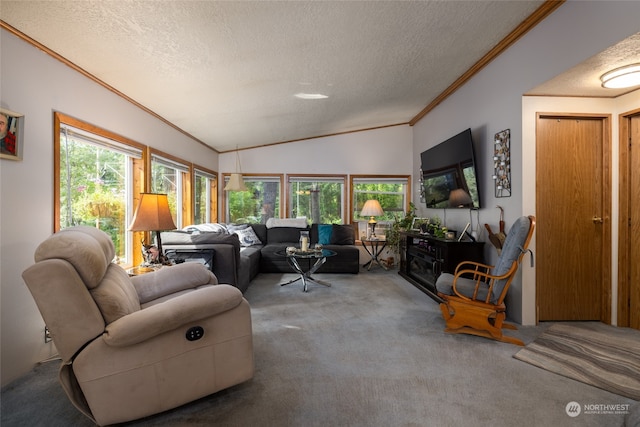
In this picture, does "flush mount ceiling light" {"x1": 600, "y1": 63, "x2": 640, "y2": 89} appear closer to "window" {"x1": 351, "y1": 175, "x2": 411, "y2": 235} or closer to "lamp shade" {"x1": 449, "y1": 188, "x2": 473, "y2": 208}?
"lamp shade" {"x1": 449, "y1": 188, "x2": 473, "y2": 208}

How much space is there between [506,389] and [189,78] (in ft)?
11.1

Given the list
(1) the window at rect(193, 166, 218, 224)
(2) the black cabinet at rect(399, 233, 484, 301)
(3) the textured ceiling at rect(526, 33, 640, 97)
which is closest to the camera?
(3) the textured ceiling at rect(526, 33, 640, 97)

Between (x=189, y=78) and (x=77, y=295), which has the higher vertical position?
(x=189, y=78)

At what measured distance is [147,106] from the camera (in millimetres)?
3418

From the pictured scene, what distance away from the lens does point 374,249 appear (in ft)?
19.5

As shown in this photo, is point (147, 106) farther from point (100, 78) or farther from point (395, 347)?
point (395, 347)

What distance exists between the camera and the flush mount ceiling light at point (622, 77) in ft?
7.54

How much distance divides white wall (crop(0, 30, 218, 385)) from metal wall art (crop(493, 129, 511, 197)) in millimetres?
3818

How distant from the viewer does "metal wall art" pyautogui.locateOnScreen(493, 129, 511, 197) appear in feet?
10.1

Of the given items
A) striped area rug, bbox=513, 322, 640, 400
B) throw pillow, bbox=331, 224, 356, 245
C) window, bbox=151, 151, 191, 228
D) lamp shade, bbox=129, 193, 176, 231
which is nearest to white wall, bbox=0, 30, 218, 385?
lamp shade, bbox=129, 193, 176, 231

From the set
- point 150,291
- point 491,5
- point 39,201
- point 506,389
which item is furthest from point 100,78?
point 506,389

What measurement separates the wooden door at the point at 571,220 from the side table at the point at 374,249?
8.79 ft

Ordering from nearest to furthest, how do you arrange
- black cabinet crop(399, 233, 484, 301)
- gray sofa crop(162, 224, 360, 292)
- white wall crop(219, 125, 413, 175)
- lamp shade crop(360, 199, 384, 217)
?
gray sofa crop(162, 224, 360, 292) → black cabinet crop(399, 233, 484, 301) → lamp shade crop(360, 199, 384, 217) → white wall crop(219, 125, 413, 175)

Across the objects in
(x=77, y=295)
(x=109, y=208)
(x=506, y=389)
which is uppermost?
(x=109, y=208)
